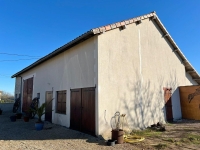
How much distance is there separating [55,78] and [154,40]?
269 inches

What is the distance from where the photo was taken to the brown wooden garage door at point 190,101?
34.8 ft

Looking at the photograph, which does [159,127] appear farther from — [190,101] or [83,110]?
[190,101]

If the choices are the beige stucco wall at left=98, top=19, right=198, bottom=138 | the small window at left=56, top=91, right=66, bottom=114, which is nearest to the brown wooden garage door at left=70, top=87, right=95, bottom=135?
the beige stucco wall at left=98, top=19, right=198, bottom=138

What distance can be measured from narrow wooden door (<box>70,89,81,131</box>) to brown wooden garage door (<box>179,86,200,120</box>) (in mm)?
8084

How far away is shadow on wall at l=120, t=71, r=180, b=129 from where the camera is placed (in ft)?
25.3

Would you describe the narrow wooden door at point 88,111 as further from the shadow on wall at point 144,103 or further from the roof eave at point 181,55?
the roof eave at point 181,55

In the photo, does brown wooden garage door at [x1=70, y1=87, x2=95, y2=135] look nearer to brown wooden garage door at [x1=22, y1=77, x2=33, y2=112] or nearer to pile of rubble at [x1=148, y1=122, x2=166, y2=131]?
pile of rubble at [x1=148, y1=122, x2=166, y2=131]

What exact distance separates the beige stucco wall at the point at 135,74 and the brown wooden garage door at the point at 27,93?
9.42m

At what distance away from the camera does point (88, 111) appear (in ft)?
22.9

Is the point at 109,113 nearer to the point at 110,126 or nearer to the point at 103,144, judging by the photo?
the point at 110,126

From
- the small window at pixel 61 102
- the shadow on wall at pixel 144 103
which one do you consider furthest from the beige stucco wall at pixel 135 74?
the small window at pixel 61 102

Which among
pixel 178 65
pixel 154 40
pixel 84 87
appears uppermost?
pixel 154 40

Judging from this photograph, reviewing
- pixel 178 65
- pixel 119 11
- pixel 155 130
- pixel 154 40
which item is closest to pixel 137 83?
pixel 155 130

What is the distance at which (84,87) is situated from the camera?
7383 mm
